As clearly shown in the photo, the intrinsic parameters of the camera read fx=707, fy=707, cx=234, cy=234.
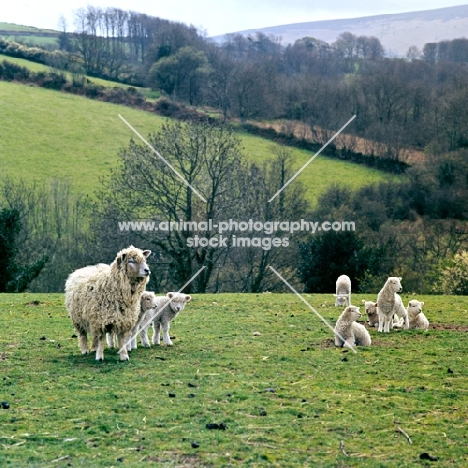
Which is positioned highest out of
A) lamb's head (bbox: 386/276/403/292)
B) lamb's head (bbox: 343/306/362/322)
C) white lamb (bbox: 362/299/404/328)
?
lamb's head (bbox: 386/276/403/292)

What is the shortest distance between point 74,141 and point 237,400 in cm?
6361

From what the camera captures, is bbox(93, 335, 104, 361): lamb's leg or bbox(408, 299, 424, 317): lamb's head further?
bbox(408, 299, 424, 317): lamb's head

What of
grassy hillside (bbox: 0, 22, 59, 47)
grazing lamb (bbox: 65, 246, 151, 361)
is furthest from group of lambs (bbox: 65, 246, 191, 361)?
grassy hillside (bbox: 0, 22, 59, 47)

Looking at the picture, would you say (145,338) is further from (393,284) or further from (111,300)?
(393,284)

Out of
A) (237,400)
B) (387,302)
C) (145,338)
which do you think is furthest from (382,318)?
(237,400)

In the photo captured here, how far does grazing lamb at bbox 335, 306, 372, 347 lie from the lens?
14.7 meters

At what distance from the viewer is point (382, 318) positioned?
54.7 feet

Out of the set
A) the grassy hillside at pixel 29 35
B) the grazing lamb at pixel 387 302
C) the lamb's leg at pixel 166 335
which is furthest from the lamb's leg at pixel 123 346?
the grassy hillside at pixel 29 35

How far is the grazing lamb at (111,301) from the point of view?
1319cm

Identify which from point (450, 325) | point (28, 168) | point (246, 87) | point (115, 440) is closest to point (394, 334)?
point (450, 325)

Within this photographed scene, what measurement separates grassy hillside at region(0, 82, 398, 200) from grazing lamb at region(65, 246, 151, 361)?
4893cm

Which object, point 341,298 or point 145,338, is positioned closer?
point 145,338

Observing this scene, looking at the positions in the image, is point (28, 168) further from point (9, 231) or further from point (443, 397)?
point (443, 397)

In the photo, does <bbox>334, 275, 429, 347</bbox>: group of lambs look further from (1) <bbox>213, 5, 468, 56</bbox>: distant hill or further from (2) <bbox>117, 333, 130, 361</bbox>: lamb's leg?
(1) <bbox>213, 5, 468, 56</bbox>: distant hill
